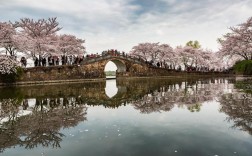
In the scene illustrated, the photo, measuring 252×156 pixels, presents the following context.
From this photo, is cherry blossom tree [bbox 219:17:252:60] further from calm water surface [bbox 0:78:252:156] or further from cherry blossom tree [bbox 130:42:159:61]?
calm water surface [bbox 0:78:252:156]

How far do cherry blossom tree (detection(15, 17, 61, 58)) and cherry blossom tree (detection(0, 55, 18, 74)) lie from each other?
19.0 feet

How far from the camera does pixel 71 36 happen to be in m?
58.8

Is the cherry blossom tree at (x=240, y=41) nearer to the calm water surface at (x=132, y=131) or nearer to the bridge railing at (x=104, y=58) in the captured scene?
the bridge railing at (x=104, y=58)

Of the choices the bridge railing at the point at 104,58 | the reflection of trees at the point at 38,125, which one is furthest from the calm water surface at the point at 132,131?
the bridge railing at the point at 104,58

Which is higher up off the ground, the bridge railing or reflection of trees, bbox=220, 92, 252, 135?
the bridge railing

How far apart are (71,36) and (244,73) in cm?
3737

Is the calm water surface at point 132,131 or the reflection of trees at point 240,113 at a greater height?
the reflection of trees at point 240,113

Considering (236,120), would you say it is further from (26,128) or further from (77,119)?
(26,128)

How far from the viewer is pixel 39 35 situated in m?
51.3

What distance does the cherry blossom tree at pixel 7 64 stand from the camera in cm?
3381

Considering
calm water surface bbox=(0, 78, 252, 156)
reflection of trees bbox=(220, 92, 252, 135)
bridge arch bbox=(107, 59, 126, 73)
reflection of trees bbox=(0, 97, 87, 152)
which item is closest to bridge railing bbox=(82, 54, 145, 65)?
bridge arch bbox=(107, 59, 126, 73)

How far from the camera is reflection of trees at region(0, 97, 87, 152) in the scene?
8.82 m

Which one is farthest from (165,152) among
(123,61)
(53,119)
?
(123,61)

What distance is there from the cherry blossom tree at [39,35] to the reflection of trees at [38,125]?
28.8m
